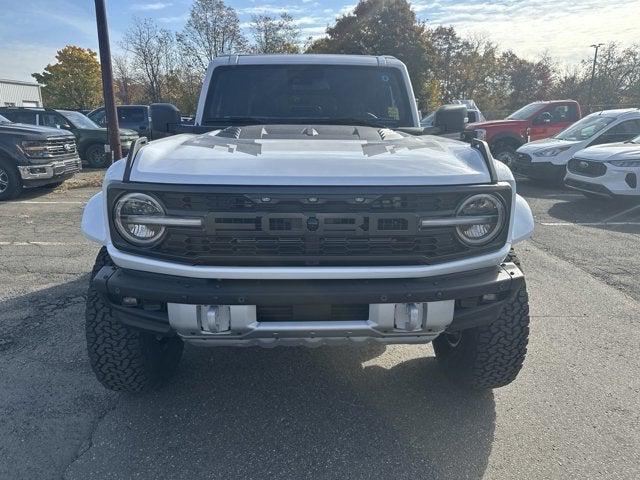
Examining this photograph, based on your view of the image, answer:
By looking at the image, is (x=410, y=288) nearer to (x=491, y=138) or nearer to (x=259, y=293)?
(x=259, y=293)

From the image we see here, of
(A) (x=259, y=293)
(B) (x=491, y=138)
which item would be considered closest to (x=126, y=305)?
(A) (x=259, y=293)

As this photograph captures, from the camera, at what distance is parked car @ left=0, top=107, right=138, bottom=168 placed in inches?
489

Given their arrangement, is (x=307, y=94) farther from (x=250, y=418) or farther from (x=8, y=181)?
(x=8, y=181)

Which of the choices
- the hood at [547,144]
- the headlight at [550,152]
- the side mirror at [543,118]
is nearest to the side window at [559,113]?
the side mirror at [543,118]

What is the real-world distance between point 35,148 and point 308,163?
8593mm

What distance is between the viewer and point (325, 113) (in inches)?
140

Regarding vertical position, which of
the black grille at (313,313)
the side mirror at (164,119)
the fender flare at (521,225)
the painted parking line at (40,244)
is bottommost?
the painted parking line at (40,244)

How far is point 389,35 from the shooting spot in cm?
3134

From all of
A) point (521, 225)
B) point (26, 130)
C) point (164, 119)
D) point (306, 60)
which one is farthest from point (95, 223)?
point (26, 130)

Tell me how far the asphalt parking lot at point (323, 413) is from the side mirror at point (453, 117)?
1.71 meters

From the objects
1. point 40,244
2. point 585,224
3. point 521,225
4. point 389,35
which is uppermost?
point 389,35

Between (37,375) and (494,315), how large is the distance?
109 inches

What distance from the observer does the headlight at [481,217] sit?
2.06 metres

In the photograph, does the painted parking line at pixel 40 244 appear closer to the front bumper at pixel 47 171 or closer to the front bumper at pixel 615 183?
the front bumper at pixel 47 171
